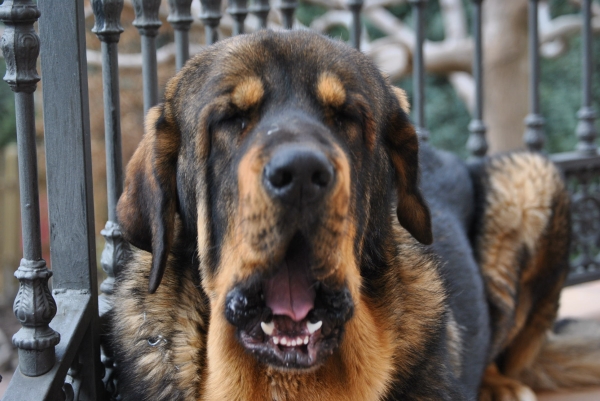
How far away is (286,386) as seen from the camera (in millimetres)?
2518

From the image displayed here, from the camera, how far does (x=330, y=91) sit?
255 centimetres

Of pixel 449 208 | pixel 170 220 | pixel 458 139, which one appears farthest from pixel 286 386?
pixel 458 139

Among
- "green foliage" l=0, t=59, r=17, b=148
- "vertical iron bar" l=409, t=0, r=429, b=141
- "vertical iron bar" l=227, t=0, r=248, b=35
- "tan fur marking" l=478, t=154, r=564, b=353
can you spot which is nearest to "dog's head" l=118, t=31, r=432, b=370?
"vertical iron bar" l=227, t=0, r=248, b=35

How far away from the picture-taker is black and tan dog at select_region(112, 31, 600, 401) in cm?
224

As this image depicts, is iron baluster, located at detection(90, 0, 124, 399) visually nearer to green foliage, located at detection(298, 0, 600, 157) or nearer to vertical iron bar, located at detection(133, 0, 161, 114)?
vertical iron bar, located at detection(133, 0, 161, 114)

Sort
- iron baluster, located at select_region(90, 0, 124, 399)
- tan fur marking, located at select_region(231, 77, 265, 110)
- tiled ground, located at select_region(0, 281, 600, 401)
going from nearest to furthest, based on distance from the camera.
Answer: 1. tan fur marking, located at select_region(231, 77, 265, 110)
2. iron baluster, located at select_region(90, 0, 124, 399)
3. tiled ground, located at select_region(0, 281, 600, 401)

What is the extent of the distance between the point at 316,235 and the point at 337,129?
1.69 feet

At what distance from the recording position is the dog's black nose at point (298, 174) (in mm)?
2078

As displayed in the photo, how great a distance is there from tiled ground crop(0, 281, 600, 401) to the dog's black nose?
2.51 meters

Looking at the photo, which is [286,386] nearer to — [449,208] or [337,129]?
[337,129]

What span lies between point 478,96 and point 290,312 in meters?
3.20

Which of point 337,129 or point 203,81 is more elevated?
point 203,81

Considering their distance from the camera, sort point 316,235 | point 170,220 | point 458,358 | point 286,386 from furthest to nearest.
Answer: point 458,358 → point 170,220 → point 286,386 → point 316,235

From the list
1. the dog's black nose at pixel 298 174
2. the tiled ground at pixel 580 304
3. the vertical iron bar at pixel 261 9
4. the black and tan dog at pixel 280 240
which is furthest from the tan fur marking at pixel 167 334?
the tiled ground at pixel 580 304
